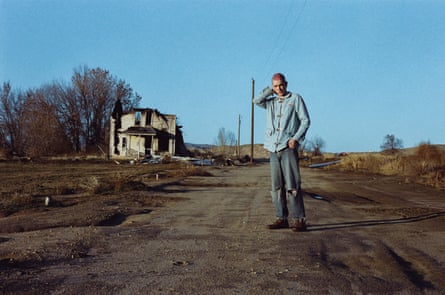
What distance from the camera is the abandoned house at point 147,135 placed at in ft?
168

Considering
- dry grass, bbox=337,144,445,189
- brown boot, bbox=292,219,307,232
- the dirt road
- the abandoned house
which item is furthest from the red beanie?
the abandoned house

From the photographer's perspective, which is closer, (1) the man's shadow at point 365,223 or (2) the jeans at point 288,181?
(2) the jeans at point 288,181

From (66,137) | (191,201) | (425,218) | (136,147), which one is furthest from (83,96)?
(425,218)

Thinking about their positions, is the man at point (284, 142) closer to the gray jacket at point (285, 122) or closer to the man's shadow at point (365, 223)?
the gray jacket at point (285, 122)

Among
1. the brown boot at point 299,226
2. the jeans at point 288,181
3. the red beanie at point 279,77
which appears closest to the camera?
the brown boot at point 299,226

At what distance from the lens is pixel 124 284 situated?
3.05 metres

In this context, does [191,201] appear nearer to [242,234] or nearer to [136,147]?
[242,234]

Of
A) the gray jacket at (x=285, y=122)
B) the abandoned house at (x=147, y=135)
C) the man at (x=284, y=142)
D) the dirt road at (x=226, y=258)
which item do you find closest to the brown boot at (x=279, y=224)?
the man at (x=284, y=142)

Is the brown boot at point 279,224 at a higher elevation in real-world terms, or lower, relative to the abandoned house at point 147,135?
lower

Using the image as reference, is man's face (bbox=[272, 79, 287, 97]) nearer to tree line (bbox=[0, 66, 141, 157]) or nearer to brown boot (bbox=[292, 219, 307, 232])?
brown boot (bbox=[292, 219, 307, 232])

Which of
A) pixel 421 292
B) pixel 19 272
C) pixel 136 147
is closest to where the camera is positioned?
pixel 421 292

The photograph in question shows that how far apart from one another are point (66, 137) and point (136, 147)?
40.3ft

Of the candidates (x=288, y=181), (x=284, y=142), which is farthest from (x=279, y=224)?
(x=284, y=142)

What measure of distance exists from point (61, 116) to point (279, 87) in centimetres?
5583
